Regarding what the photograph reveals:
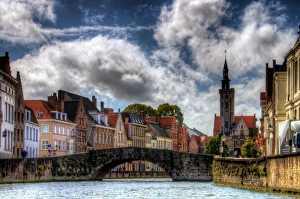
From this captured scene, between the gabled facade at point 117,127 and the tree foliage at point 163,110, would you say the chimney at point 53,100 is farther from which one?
the tree foliage at point 163,110

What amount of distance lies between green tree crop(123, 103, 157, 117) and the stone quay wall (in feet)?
239

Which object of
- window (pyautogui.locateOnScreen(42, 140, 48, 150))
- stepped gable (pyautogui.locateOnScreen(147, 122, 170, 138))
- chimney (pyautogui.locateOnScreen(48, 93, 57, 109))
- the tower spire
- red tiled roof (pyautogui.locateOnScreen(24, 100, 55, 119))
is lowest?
window (pyautogui.locateOnScreen(42, 140, 48, 150))

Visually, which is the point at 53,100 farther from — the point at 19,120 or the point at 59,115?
the point at 19,120

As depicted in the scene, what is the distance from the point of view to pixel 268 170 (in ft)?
108

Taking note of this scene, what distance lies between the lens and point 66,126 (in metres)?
85.4

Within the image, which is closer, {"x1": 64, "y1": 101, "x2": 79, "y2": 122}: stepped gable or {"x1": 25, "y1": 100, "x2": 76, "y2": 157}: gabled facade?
{"x1": 25, "y1": 100, "x2": 76, "y2": 157}: gabled facade

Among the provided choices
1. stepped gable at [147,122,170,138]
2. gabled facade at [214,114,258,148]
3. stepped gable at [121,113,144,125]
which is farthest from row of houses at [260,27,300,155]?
gabled facade at [214,114,258,148]

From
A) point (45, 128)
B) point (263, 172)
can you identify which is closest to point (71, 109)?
point (45, 128)

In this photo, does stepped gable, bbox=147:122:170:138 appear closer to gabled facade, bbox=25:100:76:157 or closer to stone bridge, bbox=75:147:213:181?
gabled facade, bbox=25:100:76:157

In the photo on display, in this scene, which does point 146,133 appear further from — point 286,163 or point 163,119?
point 286,163

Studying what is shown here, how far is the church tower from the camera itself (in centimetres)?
16512

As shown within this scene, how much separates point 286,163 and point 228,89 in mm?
137103

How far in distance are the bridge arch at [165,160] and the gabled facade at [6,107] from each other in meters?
8.07

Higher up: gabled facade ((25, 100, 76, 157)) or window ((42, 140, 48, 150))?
gabled facade ((25, 100, 76, 157))
